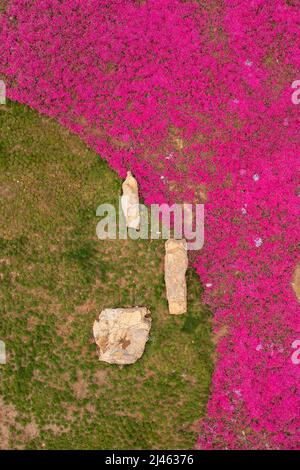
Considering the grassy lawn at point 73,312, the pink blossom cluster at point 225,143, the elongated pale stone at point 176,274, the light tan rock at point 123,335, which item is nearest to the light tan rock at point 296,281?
the pink blossom cluster at point 225,143

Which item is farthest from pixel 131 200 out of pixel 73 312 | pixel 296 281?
pixel 296 281

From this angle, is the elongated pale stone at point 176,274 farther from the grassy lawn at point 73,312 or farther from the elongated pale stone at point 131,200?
the elongated pale stone at point 131,200

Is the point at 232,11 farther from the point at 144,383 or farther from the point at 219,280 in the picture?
the point at 144,383

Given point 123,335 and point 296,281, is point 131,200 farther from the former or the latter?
point 296,281

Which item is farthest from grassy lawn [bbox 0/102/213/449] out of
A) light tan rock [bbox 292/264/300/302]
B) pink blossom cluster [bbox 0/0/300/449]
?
light tan rock [bbox 292/264/300/302]
